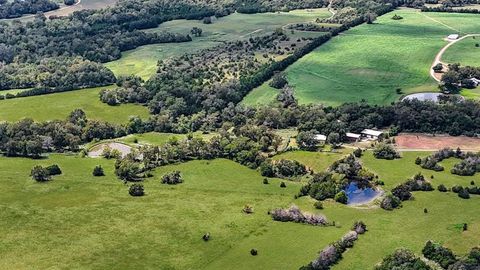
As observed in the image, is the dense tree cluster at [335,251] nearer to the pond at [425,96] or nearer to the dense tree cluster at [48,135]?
the dense tree cluster at [48,135]

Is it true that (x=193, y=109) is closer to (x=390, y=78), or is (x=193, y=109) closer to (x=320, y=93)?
(x=320, y=93)

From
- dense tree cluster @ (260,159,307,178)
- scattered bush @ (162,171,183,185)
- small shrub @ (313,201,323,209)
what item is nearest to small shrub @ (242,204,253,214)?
small shrub @ (313,201,323,209)

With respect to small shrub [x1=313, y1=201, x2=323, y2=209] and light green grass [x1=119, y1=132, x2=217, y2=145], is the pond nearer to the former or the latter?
light green grass [x1=119, y1=132, x2=217, y2=145]

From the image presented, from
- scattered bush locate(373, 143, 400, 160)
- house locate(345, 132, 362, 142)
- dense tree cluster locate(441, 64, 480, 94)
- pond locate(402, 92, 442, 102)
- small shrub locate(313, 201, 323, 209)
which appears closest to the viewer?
small shrub locate(313, 201, 323, 209)

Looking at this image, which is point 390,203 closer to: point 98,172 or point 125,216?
point 125,216

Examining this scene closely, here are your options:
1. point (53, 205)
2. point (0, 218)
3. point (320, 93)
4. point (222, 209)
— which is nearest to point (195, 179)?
point (222, 209)
